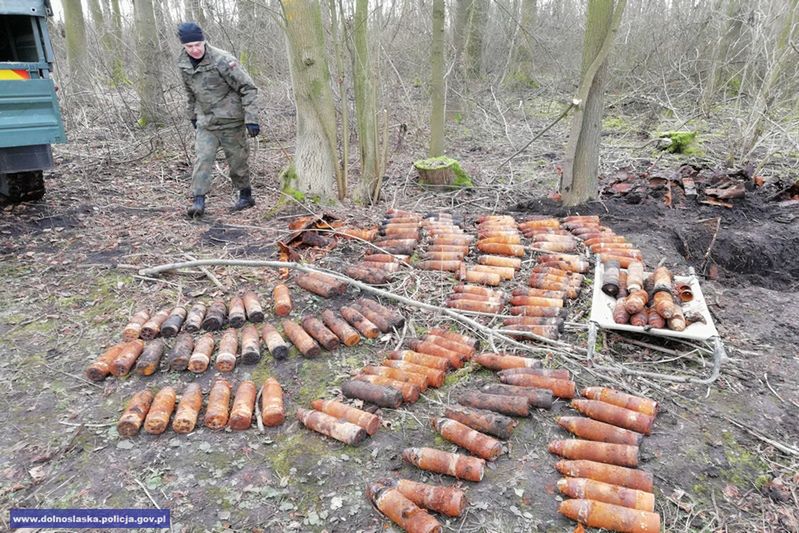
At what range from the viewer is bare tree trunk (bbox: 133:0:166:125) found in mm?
9945

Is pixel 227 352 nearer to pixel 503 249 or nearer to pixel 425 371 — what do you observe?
pixel 425 371

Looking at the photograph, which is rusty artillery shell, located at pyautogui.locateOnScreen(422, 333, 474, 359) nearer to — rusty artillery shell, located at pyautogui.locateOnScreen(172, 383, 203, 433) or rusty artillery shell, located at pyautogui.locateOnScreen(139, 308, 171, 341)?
rusty artillery shell, located at pyautogui.locateOnScreen(172, 383, 203, 433)

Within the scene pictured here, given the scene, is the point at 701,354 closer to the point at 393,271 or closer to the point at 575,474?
the point at 575,474

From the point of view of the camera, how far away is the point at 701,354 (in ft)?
12.8

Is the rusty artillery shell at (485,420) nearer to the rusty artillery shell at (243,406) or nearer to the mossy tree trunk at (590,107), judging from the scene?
the rusty artillery shell at (243,406)

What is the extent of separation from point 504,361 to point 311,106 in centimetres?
441

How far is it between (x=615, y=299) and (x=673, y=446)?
152 cm

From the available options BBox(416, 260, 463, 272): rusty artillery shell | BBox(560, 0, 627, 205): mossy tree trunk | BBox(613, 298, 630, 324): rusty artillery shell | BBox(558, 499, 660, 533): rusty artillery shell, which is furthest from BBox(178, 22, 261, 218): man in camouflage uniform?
BBox(558, 499, 660, 533): rusty artillery shell

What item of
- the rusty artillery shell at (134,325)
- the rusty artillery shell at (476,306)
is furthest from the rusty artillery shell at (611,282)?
the rusty artillery shell at (134,325)

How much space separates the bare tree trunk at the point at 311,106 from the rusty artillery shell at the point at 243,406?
389 cm

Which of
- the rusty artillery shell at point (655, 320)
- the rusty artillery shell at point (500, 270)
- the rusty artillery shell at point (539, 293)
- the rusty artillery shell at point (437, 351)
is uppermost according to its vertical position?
the rusty artillery shell at point (500, 270)

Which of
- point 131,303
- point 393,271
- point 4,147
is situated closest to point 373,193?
point 393,271

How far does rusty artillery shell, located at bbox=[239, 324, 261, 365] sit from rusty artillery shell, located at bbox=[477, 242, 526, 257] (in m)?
2.63

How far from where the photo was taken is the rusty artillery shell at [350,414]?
10.5 ft
